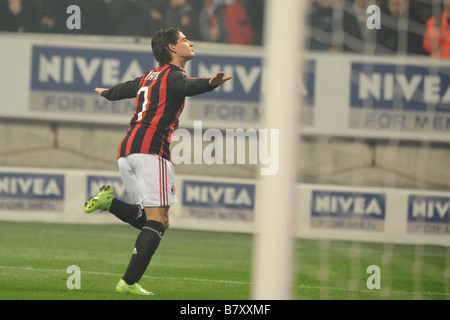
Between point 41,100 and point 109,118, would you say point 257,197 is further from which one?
point 41,100

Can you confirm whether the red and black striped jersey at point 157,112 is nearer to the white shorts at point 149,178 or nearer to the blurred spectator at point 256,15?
the white shorts at point 149,178

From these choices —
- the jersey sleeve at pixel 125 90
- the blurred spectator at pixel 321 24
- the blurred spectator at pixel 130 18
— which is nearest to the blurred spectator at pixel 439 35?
the blurred spectator at pixel 321 24

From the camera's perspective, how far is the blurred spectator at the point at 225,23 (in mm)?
9789

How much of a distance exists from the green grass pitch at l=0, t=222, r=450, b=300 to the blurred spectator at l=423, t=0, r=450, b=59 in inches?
95.7

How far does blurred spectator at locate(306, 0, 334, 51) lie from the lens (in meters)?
9.29

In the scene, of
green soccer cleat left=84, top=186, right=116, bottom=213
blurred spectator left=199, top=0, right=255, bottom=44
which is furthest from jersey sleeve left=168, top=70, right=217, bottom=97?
blurred spectator left=199, top=0, right=255, bottom=44

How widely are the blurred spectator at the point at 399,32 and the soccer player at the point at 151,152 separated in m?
5.16

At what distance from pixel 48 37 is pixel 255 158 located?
3.11 metres

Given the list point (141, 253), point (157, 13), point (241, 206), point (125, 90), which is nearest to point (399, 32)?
point (241, 206)

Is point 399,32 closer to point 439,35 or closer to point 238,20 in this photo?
point 439,35

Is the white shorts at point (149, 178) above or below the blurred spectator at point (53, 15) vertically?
below

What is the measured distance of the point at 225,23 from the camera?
9.87 m

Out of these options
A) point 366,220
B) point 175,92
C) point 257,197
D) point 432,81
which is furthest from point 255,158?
point 175,92

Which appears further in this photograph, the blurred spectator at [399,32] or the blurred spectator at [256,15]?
the blurred spectator at [256,15]
